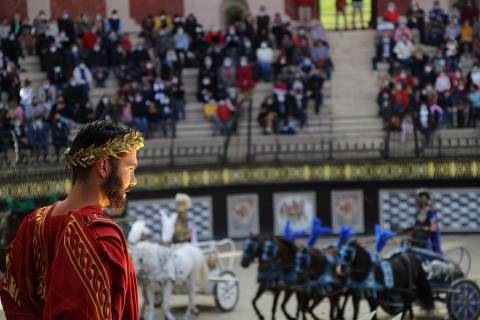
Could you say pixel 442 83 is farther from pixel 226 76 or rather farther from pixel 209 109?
pixel 209 109

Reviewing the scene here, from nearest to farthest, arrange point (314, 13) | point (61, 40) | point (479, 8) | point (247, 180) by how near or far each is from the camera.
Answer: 1. point (247, 180)
2. point (61, 40)
3. point (479, 8)
4. point (314, 13)

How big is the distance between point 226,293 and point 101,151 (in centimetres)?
1499

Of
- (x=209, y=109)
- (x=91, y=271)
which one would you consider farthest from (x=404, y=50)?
(x=91, y=271)

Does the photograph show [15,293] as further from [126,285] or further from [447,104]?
[447,104]

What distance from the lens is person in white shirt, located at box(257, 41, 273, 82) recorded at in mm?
29312

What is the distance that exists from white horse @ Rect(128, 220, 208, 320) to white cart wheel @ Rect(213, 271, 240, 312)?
58 centimetres

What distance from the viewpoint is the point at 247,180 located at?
1009 inches

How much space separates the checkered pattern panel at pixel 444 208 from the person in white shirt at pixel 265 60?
5.03 metres

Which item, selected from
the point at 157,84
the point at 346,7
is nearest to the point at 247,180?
the point at 157,84

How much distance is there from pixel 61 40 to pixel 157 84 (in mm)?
3325

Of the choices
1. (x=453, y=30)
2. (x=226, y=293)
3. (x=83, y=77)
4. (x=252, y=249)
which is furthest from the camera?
(x=453, y=30)

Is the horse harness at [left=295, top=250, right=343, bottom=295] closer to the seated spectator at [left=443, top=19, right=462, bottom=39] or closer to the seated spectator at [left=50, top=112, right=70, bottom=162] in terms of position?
the seated spectator at [left=50, top=112, right=70, bottom=162]

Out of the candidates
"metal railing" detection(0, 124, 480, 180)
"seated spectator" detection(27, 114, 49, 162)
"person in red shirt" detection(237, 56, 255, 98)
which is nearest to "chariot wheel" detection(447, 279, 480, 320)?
"metal railing" detection(0, 124, 480, 180)

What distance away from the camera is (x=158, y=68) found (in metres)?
29.1
